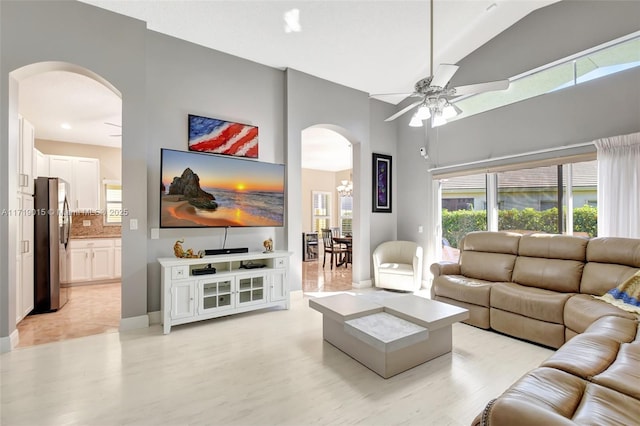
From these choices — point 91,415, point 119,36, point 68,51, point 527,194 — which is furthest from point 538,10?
point 91,415

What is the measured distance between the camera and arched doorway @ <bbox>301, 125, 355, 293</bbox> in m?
6.09

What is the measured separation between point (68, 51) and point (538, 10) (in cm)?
544

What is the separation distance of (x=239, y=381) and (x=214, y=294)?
135cm

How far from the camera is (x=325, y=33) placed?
3.74 meters

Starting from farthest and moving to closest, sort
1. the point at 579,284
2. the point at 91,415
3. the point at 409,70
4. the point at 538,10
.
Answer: the point at 409,70, the point at 538,10, the point at 579,284, the point at 91,415

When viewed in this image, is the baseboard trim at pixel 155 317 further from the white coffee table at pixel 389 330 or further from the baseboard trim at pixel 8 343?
the white coffee table at pixel 389 330

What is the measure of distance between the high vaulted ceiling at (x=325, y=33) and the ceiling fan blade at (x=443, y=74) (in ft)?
5.28

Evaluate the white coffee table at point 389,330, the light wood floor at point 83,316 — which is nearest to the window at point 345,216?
the light wood floor at point 83,316

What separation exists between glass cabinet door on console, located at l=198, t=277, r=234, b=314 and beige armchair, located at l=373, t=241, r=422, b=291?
Result: 8.31 feet

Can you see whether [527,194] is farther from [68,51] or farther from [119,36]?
[68,51]

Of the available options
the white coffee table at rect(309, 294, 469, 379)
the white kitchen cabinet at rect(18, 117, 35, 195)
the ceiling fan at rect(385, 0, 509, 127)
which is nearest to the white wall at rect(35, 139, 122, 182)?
the white kitchen cabinet at rect(18, 117, 35, 195)

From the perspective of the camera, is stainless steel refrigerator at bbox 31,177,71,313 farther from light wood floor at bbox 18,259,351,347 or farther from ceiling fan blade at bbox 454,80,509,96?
ceiling fan blade at bbox 454,80,509,96

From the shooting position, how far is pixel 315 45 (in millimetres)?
3920

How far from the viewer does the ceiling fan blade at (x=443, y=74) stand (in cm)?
228
